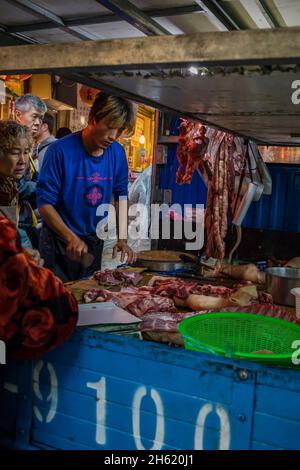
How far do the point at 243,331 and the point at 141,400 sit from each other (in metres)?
0.80

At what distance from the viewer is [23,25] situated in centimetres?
534

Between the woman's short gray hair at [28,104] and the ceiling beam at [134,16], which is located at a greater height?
the ceiling beam at [134,16]

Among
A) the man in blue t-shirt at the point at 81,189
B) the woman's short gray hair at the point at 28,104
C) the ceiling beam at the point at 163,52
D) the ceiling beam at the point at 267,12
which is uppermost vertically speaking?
the ceiling beam at the point at 267,12

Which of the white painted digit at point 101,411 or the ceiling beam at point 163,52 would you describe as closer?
the ceiling beam at point 163,52

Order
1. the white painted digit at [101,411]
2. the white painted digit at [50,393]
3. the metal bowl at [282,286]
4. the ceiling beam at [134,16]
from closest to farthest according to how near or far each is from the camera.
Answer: the white painted digit at [101,411] → the white painted digit at [50,393] → the metal bowl at [282,286] → the ceiling beam at [134,16]

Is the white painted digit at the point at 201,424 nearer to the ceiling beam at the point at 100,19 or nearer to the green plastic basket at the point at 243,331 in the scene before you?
the green plastic basket at the point at 243,331

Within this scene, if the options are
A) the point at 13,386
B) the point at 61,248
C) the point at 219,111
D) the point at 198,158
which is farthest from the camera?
the point at 198,158

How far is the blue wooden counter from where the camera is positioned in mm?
1665

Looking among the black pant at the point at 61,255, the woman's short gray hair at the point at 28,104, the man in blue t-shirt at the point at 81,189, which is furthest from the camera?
the woman's short gray hair at the point at 28,104

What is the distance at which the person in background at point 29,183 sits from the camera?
5.15m

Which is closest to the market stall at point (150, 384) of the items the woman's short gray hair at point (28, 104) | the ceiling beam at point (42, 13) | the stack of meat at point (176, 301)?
the stack of meat at point (176, 301)
